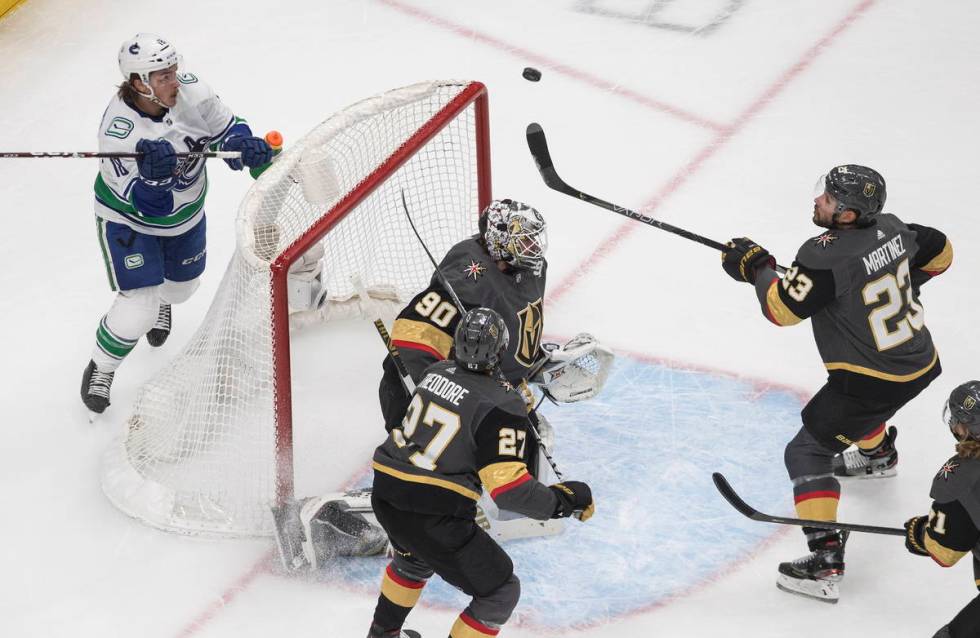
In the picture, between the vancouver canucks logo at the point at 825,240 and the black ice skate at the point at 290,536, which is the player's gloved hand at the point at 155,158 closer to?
the black ice skate at the point at 290,536

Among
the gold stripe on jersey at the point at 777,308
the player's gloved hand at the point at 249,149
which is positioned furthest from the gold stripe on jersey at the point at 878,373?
the player's gloved hand at the point at 249,149

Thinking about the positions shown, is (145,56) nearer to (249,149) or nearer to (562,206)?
(249,149)

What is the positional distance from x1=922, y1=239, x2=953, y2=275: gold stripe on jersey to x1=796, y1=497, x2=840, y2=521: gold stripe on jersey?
64cm

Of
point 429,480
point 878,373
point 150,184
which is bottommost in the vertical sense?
point 429,480

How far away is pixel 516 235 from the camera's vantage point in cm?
340

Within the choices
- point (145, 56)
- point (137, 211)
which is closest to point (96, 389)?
point (137, 211)

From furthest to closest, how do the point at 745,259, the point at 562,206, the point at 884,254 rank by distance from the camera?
the point at 562,206
the point at 745,259
the point at 884,254

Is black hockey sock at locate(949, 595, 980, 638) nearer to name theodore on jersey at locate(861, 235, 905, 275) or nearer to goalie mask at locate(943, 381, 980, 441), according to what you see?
goalie mask at locate(943, 381, 980, 441)

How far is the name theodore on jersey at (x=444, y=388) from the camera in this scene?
9.96 feet

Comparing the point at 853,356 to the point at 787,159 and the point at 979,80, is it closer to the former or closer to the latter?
the point at 787,159

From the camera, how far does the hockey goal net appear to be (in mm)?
3527

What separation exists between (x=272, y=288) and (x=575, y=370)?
0.89m

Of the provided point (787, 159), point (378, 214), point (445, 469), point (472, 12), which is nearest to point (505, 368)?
point (445, 469)

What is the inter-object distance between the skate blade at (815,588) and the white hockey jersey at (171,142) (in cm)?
199
